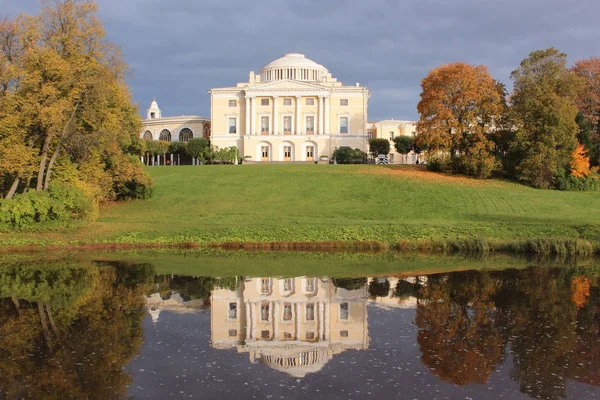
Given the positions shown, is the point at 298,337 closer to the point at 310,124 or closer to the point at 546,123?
the point at 546,123

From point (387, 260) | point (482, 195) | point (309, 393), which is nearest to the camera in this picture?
point (309, 393)

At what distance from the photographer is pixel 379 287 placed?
16.3m

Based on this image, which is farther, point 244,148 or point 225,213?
point 244,148

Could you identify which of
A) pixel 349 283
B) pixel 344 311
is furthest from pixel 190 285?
pixel 344 311

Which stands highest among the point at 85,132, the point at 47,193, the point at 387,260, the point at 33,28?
the point at 33,28

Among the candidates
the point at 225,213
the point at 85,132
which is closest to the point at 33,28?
the point at 85,132

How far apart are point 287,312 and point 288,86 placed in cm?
6215

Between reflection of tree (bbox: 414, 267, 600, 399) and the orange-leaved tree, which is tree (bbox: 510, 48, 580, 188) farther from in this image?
reflection of tree (bbox: 414, 267, 600, 399)

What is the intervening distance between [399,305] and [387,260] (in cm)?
747

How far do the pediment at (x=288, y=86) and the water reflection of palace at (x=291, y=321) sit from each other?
57903 mm

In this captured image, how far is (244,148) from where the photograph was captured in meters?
73.2

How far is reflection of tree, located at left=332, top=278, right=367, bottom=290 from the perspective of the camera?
16.2m

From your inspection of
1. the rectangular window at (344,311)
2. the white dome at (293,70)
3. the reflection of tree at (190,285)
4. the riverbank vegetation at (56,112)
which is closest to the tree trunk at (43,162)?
the riverbank vegetation at (56,112)

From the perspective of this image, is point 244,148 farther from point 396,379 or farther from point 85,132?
point 396,379
